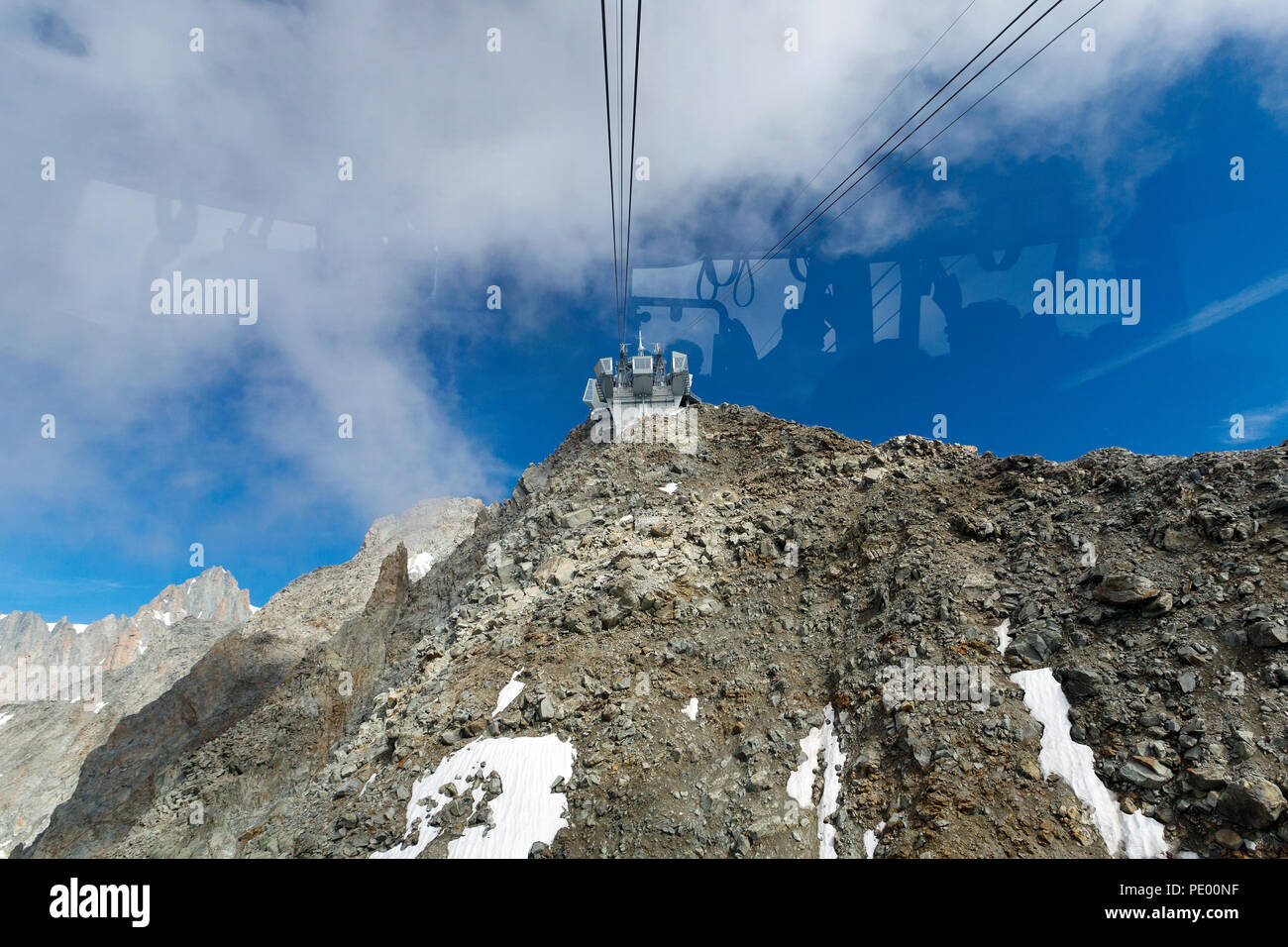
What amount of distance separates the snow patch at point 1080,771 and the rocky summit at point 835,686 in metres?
0.05

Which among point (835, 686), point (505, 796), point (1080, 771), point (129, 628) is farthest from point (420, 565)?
point (129, 628)

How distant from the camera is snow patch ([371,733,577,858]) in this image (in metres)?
13.8

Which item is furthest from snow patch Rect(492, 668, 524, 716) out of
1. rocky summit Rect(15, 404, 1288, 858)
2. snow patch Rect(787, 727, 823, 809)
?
snow patch Rect(787, 727, 823, 809)

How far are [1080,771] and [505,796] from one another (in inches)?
554

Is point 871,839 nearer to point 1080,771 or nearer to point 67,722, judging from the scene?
point 1080,771

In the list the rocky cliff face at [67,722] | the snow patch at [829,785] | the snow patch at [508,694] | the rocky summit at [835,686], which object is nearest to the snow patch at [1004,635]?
the rocky summit at [835,686]

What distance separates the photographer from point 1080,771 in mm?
11445
